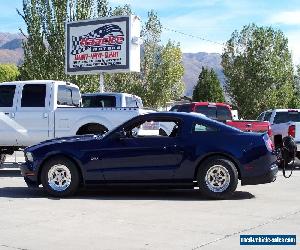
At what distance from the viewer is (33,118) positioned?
13.5 metres

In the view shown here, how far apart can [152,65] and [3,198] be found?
49427 mm

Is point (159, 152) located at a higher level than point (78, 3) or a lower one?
lower

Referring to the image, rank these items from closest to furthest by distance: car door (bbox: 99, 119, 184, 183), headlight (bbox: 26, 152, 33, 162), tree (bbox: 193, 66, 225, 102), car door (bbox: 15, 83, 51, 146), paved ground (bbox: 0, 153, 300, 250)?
paved ground (bbox: 0, 153, 300, 250)
car door (bbox: 99, 119, 184, 183)
headlight (bbox: 26, 152, 33, 162)
car door (bbox: 15, 83, 51, 146)
tree (bbox: 193, 66, 225, 102)

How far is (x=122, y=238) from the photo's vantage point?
21.5ft

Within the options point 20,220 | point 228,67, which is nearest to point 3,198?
point 20,220

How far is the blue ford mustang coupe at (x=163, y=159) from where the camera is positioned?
31.9 feet

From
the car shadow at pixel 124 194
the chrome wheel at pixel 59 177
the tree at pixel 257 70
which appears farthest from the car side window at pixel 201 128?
the tree at pixel 257 70

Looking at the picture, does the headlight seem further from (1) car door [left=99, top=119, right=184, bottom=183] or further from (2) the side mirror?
(2) the side mirror

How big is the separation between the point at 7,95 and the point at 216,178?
653 cm

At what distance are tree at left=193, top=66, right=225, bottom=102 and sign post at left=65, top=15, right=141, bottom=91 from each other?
53.7 m

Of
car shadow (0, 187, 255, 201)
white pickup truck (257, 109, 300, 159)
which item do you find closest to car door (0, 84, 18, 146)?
car shadow (0, 187, 255, 201)

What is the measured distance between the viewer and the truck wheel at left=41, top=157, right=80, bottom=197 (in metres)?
9.97

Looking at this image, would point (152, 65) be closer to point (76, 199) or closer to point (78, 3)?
point (78, 3)

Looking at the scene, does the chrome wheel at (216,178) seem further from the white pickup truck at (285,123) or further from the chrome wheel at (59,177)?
the white pickup truck at (285,123)
